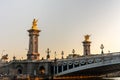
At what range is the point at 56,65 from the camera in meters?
90.3

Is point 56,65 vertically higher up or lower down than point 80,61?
lower down

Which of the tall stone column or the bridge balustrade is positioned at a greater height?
the tall stone column

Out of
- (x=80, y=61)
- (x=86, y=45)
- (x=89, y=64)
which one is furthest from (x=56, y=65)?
(x=86, y=45)

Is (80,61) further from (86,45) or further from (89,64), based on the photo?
(86,45)

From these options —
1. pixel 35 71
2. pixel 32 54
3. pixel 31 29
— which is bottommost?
pixel 35 71

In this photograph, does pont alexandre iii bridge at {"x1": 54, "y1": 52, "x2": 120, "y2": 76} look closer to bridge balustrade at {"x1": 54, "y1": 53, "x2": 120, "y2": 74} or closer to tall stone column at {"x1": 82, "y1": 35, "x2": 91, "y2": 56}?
bridge balustrade at {"x1": 54, "y1": 53, "x2": 120, "y2": 74}

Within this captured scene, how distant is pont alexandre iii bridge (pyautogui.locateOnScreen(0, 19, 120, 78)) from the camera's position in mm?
68312

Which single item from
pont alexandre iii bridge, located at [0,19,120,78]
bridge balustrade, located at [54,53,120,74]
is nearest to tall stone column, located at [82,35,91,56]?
pont alexandre iii bridge, located at [0,19,120,78]

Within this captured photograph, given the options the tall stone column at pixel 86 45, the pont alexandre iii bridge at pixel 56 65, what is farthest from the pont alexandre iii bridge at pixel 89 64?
the tall stone column at pixel 86 45

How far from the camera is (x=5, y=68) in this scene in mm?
108000

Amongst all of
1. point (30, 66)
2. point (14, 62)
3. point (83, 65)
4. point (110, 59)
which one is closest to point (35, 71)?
point (30, 66)

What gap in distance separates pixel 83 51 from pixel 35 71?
43603 mm

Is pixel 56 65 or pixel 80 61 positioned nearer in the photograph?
pixel 80 61

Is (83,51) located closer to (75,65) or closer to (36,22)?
(36,22)
